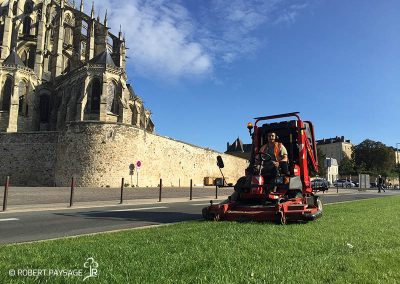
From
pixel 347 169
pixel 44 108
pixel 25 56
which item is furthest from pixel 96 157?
pixel 347 169

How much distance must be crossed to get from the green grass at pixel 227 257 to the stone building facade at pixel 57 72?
32.7m

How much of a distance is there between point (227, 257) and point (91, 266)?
1.53 meters

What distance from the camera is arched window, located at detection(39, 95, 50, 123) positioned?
5041cm

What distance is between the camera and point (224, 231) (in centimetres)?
621

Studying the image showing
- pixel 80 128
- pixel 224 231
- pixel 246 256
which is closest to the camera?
pixel 246 256

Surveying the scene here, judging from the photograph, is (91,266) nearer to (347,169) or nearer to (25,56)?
(25,56)

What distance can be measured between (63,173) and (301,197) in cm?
3098

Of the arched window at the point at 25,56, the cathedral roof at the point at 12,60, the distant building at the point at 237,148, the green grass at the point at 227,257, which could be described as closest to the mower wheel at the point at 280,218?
the green grass at the point at 227,257

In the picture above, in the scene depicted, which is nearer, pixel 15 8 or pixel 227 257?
pixel 227 257

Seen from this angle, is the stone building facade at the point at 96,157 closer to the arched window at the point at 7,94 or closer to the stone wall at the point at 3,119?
the stone wall at the point at 3,119

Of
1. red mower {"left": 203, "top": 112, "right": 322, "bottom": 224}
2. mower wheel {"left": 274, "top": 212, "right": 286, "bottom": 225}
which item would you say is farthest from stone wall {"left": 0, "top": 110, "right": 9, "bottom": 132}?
mower wheel {"left": 274, "top": 212, "right": 286, "bottom": 225}

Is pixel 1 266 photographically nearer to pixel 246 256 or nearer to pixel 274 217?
pixel 246 256

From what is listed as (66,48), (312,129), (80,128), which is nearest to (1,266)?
(312,129)

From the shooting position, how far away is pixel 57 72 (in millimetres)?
52750
